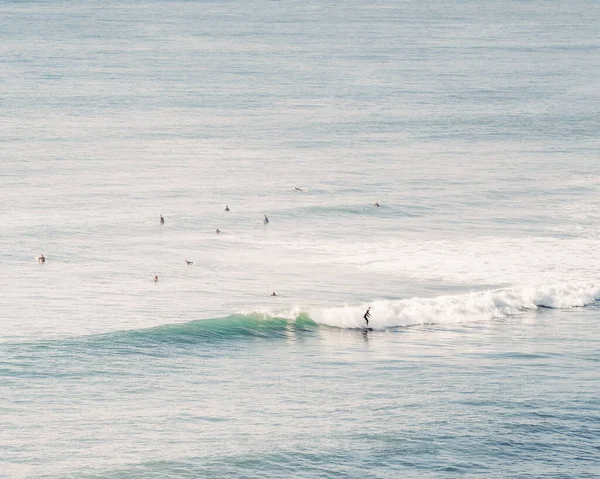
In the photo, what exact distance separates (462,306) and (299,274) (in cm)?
931

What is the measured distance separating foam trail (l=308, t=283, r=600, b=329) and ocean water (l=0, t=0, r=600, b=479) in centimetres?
15

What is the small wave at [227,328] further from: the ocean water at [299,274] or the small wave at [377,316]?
the ocean water at [299,274]

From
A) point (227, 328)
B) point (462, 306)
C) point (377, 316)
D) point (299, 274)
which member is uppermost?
point (299, 274)

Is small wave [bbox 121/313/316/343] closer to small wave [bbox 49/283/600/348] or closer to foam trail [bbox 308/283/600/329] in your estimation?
small wave [bbox 49/283/600/348]

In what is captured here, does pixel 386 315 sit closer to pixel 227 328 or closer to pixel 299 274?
pixel 227 328

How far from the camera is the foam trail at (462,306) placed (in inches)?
2195

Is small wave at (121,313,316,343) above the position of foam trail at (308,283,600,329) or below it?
below

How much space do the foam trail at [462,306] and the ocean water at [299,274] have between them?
15 cm

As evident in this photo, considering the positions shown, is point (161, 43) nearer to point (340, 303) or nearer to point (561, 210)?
point (561, 210)

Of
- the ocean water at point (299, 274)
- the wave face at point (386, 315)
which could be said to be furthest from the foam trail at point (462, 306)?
the ocean water at point (299, 274)

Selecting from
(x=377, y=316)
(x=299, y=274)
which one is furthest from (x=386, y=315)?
(x=299, y=274)

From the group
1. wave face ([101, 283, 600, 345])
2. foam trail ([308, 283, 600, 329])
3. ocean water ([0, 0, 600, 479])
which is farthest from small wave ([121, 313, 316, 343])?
foam trail ([308, 283, 600, 329])

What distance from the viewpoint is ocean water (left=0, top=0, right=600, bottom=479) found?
3991cm

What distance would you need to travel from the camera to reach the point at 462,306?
2263 inches
